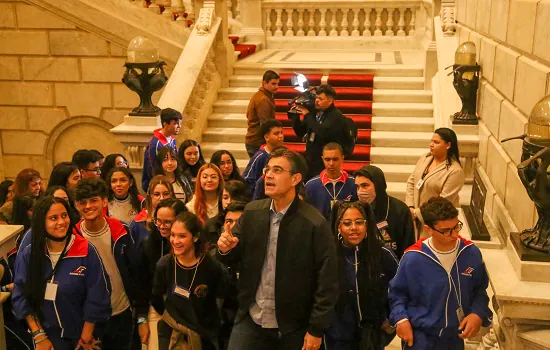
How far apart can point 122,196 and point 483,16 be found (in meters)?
4.31

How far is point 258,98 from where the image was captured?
8328 mm

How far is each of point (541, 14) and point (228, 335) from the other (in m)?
3.10

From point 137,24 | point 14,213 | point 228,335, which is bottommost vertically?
point 228,335

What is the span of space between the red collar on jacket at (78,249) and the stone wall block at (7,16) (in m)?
9.02

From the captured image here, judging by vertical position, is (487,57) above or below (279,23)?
above

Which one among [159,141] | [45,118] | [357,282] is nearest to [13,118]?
[45,118]

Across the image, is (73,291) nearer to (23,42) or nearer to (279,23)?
(23,42)

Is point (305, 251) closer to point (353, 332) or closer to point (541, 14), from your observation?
point (353, 332)

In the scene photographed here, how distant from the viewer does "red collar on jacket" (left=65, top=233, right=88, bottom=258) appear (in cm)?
449

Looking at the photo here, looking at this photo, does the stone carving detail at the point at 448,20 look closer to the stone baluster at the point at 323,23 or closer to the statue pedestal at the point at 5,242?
the stone baluster at the point at 323,23

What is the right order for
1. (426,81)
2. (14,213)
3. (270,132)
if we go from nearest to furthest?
1. (14,213)
2. (270,132)
3. (426,81)

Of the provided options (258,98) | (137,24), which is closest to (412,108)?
(258,98)

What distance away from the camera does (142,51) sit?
873 cm

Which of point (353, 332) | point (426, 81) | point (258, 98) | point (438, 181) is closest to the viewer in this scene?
point (353, 332)
